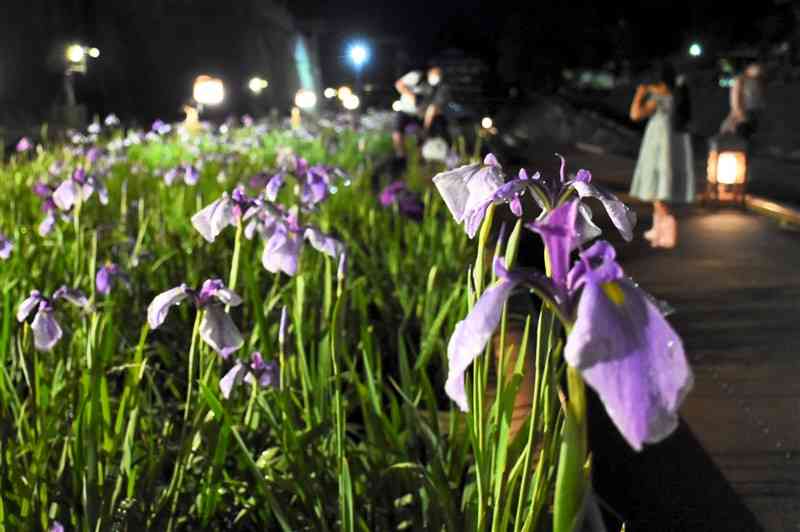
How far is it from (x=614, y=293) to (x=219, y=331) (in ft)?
2.98

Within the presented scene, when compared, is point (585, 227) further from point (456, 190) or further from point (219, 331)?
point (219, 331)

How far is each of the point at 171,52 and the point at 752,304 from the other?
846 inches

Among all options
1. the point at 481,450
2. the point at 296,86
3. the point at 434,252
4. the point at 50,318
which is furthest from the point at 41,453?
the point at 296,86

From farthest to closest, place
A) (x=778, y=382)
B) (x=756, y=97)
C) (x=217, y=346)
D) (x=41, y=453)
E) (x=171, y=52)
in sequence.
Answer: (x=171, y=52) < (x=756, y=97) < (x=778, y=382) < (x=41, y=453) < (x=217, y=346)

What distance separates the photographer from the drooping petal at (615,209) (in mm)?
1111

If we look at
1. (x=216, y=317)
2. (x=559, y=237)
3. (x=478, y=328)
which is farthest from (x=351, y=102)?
(x=478, y=328)

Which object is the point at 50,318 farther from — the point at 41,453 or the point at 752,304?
the point at 752,304

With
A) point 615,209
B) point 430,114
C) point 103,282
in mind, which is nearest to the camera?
point 615,209

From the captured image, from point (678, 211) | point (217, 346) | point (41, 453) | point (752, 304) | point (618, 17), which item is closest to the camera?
point (217, 346)

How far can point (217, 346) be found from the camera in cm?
154

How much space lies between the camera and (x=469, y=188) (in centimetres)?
120

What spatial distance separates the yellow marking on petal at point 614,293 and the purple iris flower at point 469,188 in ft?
1.33

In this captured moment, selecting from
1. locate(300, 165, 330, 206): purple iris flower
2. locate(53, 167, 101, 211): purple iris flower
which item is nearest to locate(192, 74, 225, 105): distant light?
locate(53, 167, 101, 211): purple iris flower

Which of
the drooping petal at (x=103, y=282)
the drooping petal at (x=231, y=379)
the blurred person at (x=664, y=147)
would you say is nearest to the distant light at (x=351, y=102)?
the blurred person at (x=664, y=147)
